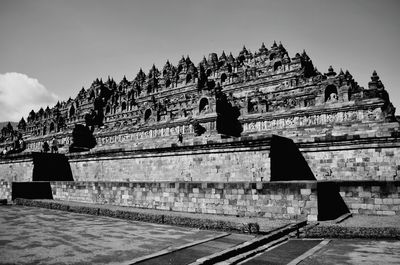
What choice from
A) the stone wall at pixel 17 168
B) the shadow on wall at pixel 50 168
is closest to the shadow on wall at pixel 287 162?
the shadow on wall at pixel 50 168

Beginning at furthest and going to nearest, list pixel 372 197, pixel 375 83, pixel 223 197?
pixel 375 83 → pixel 223 197 → pixel 372 197

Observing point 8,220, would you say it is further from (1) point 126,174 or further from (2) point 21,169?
(2) point 21,169

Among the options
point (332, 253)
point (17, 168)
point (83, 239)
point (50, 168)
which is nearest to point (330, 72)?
point (332, 253)

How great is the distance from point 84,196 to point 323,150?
41.7 ft

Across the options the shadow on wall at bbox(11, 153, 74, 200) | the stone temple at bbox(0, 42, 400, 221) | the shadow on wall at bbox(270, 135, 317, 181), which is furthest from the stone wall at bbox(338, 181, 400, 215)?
the shadow on wall at bbox(11, 153, 74, 200)

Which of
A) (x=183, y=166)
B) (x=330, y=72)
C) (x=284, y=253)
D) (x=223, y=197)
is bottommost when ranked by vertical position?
(x=284, y=253)

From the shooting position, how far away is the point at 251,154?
13.6m

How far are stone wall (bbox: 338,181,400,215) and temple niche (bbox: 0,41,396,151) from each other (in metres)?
5.10

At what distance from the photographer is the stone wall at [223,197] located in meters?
8.75

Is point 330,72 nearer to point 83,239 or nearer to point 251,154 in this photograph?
point 251,154

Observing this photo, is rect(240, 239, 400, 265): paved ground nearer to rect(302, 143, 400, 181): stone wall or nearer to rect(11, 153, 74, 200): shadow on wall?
rect(302, 143, 400, 181): stone wall

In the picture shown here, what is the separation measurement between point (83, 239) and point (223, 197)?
4.86m

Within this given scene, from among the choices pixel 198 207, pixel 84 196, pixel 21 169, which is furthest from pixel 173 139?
pixel 198 207

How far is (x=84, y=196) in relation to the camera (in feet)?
49.6
